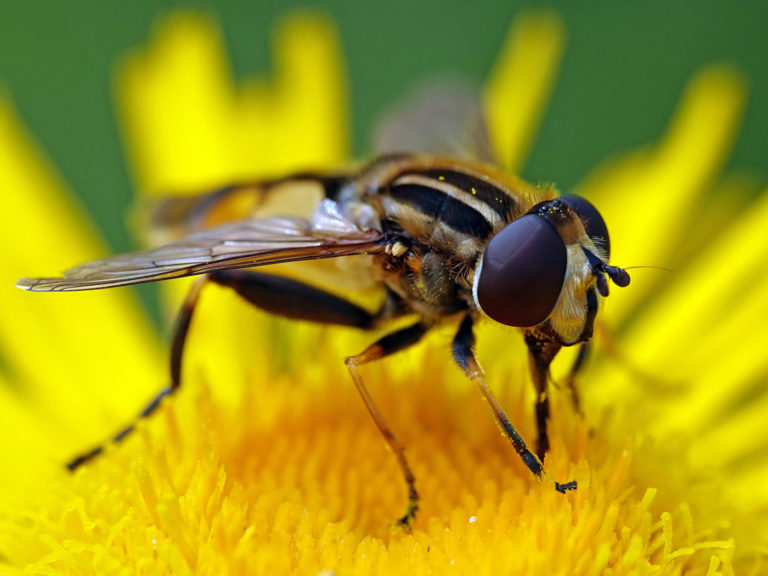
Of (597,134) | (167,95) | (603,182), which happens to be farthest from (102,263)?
(597,134)

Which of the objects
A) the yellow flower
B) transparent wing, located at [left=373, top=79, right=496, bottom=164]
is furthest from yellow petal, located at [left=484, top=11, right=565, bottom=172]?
transparent wing, located at [left=373, top=79, right=496, bottom=164]

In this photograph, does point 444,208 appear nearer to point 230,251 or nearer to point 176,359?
point 230,251

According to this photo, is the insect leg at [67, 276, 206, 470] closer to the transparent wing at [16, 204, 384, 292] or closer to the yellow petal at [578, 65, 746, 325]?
the transparent wing at [16, 204, 384, 292]

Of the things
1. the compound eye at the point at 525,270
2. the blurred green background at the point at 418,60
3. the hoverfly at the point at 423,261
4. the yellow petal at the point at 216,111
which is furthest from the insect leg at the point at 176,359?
the blurred green background at the point at 418,60

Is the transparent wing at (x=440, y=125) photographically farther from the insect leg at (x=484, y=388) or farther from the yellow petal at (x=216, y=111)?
the insect leg at (x=484, y=388)

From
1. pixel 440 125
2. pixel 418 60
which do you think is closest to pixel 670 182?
pixel 440 125
